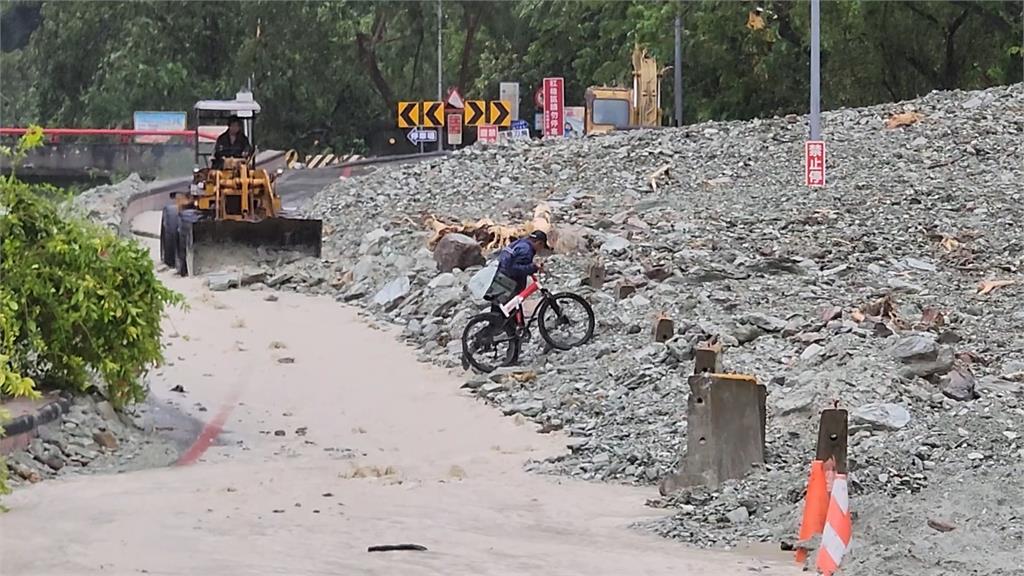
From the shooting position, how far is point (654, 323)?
16922 mm

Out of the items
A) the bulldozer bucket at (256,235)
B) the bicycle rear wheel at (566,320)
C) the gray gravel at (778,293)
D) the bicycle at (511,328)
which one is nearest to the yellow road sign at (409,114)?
the gray gravel at (778,293)

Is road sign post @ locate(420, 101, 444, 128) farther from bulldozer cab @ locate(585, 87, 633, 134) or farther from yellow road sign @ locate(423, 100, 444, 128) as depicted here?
bulldozer cab @ locate(585, 87, 633, 134)

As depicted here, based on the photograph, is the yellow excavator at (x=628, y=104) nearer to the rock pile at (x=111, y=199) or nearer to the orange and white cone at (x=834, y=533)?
the rock pile at (x=111, y=199)

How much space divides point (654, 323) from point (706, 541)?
700 centimetres

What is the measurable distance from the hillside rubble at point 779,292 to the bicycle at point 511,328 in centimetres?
24

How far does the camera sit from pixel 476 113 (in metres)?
47.4

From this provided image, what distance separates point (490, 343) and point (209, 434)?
378 cm

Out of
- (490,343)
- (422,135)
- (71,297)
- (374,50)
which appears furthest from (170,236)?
(374,50)

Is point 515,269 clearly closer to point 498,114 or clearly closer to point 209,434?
point 209,434

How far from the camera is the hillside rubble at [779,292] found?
10516 millimetres

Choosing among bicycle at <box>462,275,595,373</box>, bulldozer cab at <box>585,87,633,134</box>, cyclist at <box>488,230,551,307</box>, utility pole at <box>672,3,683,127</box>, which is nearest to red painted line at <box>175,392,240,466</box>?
bicycle at <box>462,275,595,373</box>

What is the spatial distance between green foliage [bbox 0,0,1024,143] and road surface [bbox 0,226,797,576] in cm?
2902

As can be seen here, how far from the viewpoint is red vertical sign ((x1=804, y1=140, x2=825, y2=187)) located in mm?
23734

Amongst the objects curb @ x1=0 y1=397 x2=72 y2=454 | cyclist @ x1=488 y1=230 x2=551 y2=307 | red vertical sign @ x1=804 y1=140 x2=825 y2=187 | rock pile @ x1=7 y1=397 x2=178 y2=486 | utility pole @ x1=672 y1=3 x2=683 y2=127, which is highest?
utility pole @ x1=672 y1=3 x2=683 y2=127
